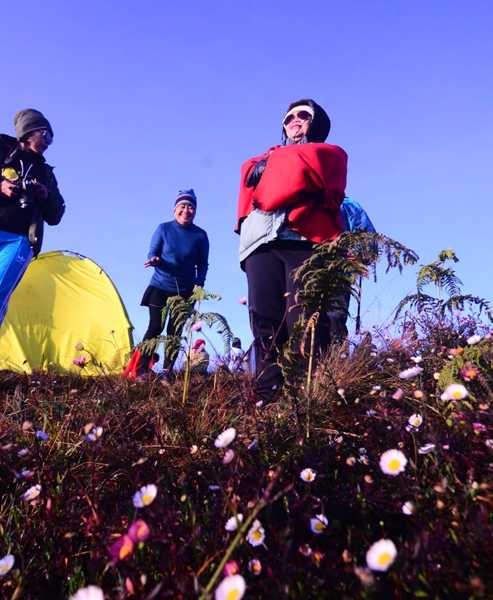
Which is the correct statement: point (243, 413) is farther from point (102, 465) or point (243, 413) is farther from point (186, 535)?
point (186, 535)

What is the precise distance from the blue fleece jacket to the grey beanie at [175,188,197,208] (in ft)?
1.29

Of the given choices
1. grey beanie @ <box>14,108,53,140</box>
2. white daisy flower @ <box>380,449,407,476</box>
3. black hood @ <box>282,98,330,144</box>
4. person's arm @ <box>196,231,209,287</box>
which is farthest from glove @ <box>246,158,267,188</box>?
person's arm @ <box>196,231,209,287</box>

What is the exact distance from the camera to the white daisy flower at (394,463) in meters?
1.59

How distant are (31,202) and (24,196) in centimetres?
8

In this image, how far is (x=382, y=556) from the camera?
1.18 metres

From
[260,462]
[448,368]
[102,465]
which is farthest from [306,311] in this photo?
[102,465]

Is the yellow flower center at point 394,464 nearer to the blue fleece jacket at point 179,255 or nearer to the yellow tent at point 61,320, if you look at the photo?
the blue fleece jacket at point 179,255

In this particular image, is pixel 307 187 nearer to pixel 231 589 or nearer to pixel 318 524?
pixel 318 524

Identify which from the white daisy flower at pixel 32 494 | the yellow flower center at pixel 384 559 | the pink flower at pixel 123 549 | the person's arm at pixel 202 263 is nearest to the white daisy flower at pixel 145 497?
the pink flower at pixel 123 549

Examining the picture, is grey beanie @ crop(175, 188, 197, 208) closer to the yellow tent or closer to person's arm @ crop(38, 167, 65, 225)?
the yellow tent

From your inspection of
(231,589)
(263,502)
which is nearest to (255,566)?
(231,589)

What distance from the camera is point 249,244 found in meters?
4.00

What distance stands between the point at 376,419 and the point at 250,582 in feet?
3.87

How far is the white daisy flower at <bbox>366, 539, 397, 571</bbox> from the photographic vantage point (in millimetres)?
1146
